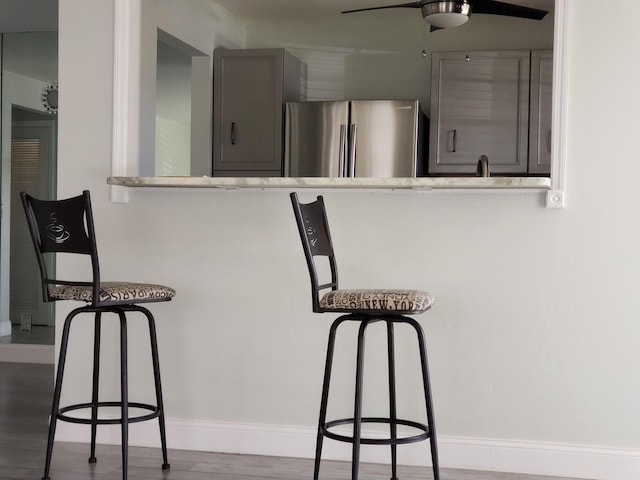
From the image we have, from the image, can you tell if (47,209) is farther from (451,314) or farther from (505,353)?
(505,353)

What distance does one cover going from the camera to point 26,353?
6.03 meters

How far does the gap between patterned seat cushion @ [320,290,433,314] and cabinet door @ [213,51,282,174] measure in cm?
324

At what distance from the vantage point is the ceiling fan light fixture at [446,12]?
164 inches

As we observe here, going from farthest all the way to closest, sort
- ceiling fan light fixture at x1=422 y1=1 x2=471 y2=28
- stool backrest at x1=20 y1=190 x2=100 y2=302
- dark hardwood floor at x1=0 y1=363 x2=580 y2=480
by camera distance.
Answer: ceiling fan light fixture at x1=422 y1=1 x2=471 y2=28
dark hardwood floor at x1=0 y1=363 x2=580 y2=480
stool backrest at x1=20 y1=190 x2=100 y2=302

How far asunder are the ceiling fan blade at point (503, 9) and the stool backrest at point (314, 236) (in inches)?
77.6

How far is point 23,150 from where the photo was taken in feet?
21.9

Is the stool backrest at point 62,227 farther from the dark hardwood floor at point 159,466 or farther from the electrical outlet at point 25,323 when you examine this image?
the electrical outlet at point 25,323

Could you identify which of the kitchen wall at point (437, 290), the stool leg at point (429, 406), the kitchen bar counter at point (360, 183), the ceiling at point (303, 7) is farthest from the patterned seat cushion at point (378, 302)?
the ceiling at point (303, 7)

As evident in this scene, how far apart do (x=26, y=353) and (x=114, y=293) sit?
3.47 meters

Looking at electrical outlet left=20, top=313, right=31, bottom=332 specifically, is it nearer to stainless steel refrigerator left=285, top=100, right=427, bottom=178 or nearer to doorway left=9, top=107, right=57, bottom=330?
doorway left=9, top=107, right=57, bottom=330

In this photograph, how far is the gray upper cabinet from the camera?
5824mm

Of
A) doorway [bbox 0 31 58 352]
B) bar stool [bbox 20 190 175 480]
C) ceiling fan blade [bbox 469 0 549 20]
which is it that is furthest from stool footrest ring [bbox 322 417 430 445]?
doorway [bbox 0 31 58 352]

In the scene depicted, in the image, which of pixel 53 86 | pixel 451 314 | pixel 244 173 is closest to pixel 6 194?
pixel 53 86

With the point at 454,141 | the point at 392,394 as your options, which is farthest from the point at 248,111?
the point at 392,394
